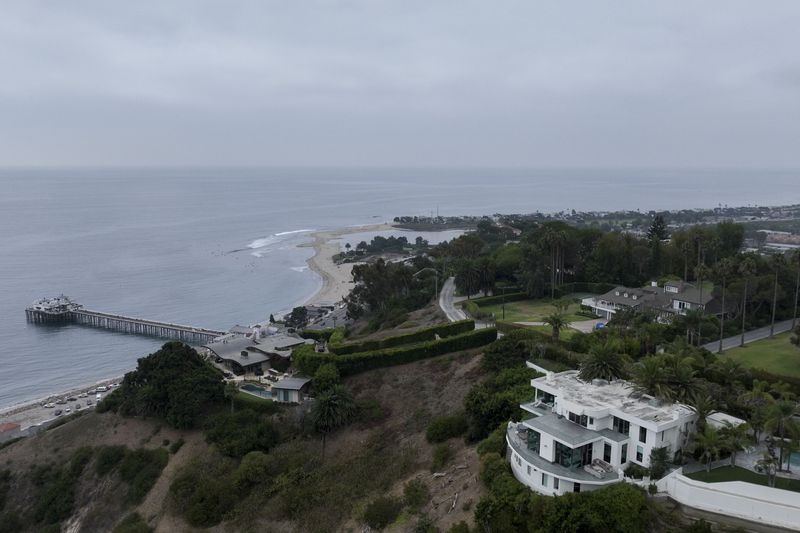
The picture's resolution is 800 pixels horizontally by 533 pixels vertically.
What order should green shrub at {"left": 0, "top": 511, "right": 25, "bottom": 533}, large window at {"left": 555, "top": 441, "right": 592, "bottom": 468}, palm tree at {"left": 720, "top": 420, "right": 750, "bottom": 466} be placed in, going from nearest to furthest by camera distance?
palm tree at {"left": 720, "top": 420, "right": 750, "bottom": 466}, large window at {"left": 555, "top": 441, "right": 592, "bottom": 468}, green shrub at {"left": 0, "top": 511, "right": 25, "bottom": 533}

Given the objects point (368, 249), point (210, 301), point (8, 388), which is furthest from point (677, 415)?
point (368, 249)

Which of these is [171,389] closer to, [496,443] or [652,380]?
[496,443]

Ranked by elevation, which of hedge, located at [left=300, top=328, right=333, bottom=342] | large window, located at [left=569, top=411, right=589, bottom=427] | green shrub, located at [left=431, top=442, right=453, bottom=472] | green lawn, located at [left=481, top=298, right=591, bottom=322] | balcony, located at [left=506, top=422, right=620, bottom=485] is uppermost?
large window, located at [left=569, top=411, right=589, bottom=427]

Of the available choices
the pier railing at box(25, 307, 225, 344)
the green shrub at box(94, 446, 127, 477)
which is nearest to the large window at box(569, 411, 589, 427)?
the green shrub at box(94, 446, 127, 477)

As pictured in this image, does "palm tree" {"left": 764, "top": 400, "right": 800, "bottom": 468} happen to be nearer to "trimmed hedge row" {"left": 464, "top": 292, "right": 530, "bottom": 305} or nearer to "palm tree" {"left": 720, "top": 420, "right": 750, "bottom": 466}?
"palm tree" {"left": 720, "top": 420, "right": 750, "bottom": 466}

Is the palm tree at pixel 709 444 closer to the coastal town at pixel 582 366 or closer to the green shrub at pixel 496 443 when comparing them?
the coastal town at pixel 582 366

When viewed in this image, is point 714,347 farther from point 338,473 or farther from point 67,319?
point 67,319

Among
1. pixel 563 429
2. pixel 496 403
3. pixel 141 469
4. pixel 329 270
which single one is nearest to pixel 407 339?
pixel 496 403

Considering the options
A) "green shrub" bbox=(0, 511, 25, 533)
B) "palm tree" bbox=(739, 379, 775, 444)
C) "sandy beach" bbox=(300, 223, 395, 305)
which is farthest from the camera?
"sandy beach" bbox=(300, 223, 395, 305)
